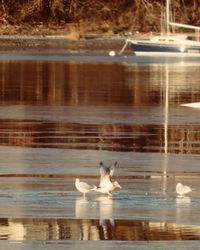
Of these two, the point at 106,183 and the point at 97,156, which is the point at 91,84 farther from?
the point at 106,183

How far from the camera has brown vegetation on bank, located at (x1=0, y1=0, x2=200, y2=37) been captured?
57.0 meters

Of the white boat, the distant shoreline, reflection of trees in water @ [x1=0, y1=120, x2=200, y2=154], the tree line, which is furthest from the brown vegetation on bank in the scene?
reflection of trees in water @ [x1=0, y1=120, x2=200, y2=154]

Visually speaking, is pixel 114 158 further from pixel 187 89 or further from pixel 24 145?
pixel 187 89

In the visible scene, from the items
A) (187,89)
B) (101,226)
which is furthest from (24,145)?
(187,89)

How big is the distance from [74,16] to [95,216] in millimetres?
45803

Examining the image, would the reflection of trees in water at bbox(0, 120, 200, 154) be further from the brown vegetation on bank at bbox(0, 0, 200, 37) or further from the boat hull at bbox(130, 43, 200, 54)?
the brown vegetation on bank at bbox(0, 0, 200, 37)

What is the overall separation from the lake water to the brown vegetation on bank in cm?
2336

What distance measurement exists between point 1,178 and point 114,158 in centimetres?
244

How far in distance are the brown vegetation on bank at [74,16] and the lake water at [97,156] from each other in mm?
23358

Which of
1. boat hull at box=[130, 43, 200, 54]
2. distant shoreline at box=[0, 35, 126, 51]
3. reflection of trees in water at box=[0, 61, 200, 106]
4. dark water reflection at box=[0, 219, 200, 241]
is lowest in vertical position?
dark water reflection at box=[0, 219, 200, 241]

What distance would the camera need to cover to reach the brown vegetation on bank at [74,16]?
57.0 metres

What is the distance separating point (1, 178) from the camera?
1416 centimetres

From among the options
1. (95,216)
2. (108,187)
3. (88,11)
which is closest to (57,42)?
(88,11)

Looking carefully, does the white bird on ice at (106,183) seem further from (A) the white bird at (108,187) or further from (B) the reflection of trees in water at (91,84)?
(B) the reflection of trees in water at (91,84)
